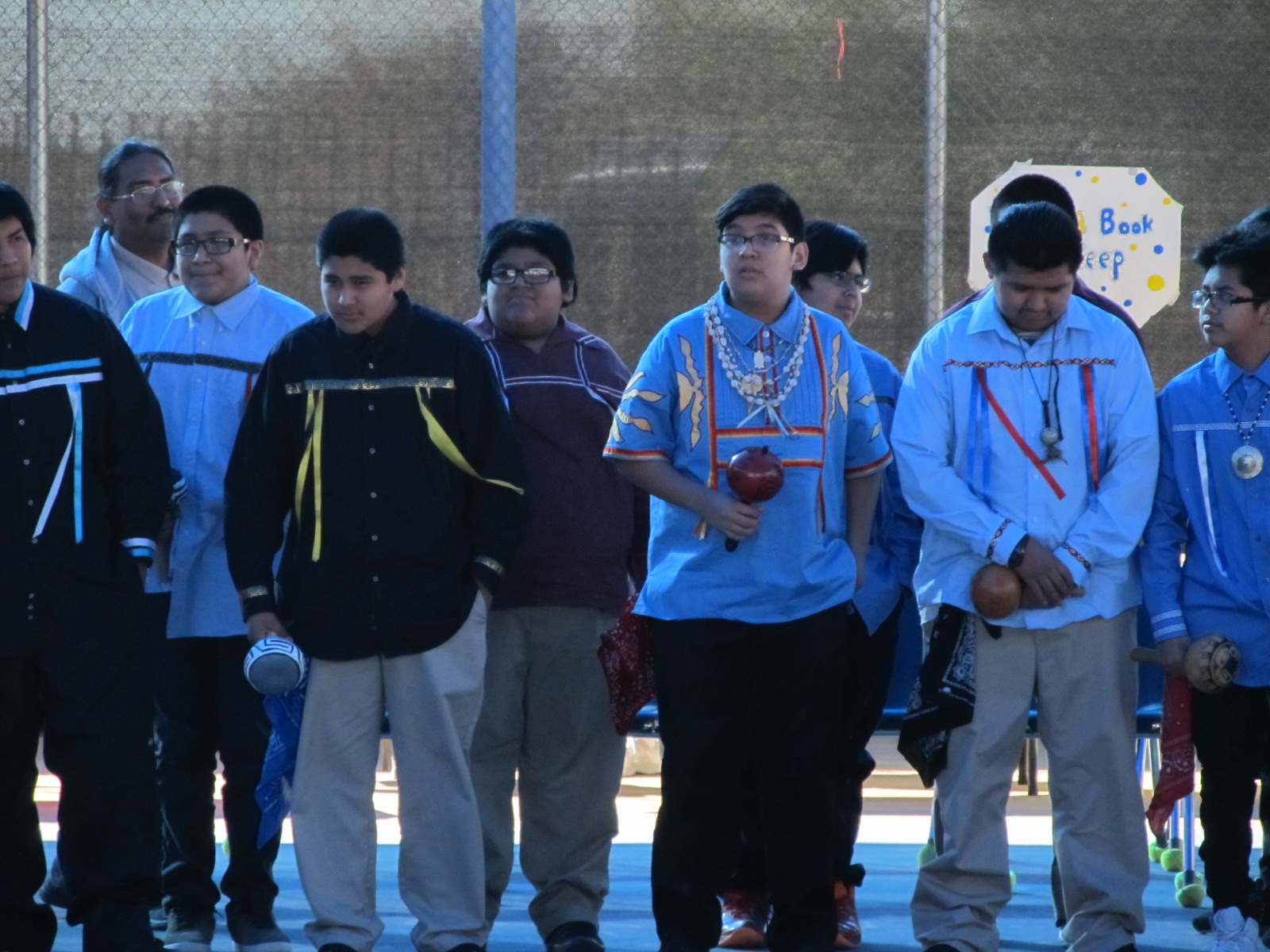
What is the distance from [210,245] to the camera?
4.03m

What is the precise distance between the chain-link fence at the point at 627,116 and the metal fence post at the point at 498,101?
1.32 feet

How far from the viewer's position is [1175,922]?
435 centimetres

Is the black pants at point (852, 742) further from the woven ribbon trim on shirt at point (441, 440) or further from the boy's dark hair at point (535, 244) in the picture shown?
the boy's dark hair at point (535, 244)

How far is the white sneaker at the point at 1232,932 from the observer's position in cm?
371

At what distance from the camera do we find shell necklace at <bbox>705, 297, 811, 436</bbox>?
366 cm

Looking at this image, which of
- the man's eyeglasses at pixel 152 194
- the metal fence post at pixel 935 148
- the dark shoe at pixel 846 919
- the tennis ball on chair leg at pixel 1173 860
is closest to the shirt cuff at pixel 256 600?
the man's eyeglasses at pixel 152 194

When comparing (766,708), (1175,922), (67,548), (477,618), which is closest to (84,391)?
(67,548)

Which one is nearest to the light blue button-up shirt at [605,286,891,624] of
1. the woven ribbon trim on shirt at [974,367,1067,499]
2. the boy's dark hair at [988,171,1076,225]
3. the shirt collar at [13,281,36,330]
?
the woven ribbon trim on shirt at [974,367,1067,499]

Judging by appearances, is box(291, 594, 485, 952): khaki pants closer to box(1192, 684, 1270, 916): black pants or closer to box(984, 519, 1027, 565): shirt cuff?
box(984, 519, 1027, 565): shirt cuff

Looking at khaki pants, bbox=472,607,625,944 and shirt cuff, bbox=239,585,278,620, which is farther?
khaki pants, bbox=472,607,625,944

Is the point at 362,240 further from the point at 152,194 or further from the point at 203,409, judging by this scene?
the point at 152,194

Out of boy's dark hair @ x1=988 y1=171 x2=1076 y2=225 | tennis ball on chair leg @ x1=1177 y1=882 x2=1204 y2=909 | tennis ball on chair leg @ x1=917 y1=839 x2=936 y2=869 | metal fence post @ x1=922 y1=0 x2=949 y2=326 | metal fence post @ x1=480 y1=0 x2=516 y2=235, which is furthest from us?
metal fence post @ x1=922 y1=0 x2=949 y2=326

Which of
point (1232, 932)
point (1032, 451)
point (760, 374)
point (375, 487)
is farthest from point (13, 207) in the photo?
point (1232, 932)

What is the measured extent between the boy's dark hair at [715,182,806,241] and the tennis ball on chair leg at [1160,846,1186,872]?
7.70 feet
